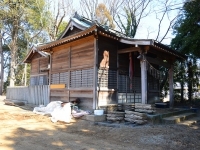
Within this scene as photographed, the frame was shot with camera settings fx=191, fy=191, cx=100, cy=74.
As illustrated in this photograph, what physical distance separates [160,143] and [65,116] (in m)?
4.39

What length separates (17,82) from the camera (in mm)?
35094

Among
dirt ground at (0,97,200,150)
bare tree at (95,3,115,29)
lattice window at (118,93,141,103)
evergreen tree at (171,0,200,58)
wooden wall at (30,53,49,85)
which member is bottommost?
dirt ground at (0,97,200,150)

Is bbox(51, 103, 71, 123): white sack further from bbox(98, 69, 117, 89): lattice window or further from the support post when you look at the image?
bbox(98, 69, 117, 89): lattice window

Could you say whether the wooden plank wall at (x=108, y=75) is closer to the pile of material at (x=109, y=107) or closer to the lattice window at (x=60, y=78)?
the pile of material at (x=109, y=107)

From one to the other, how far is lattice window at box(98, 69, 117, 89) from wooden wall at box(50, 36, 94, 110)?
0.46 m

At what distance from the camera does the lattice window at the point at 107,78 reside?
369 inches

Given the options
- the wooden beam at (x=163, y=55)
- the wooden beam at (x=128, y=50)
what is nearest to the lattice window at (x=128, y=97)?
the wooden beam at (x=128, y=50)

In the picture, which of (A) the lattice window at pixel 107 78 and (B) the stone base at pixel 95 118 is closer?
(B) the stone base at pixel 95 118

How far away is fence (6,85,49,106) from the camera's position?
41.9 feet

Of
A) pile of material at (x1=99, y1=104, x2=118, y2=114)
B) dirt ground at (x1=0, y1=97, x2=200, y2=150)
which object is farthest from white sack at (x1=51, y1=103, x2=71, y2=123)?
pile of material at (x1=99, y1=104, x2=118, y2=114)

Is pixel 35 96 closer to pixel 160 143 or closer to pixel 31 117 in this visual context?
pixel 31 117

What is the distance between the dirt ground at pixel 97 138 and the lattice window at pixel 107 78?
97.3 inches

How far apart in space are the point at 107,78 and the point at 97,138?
13.8 ft

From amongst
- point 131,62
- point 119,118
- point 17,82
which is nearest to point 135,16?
point 131,62
